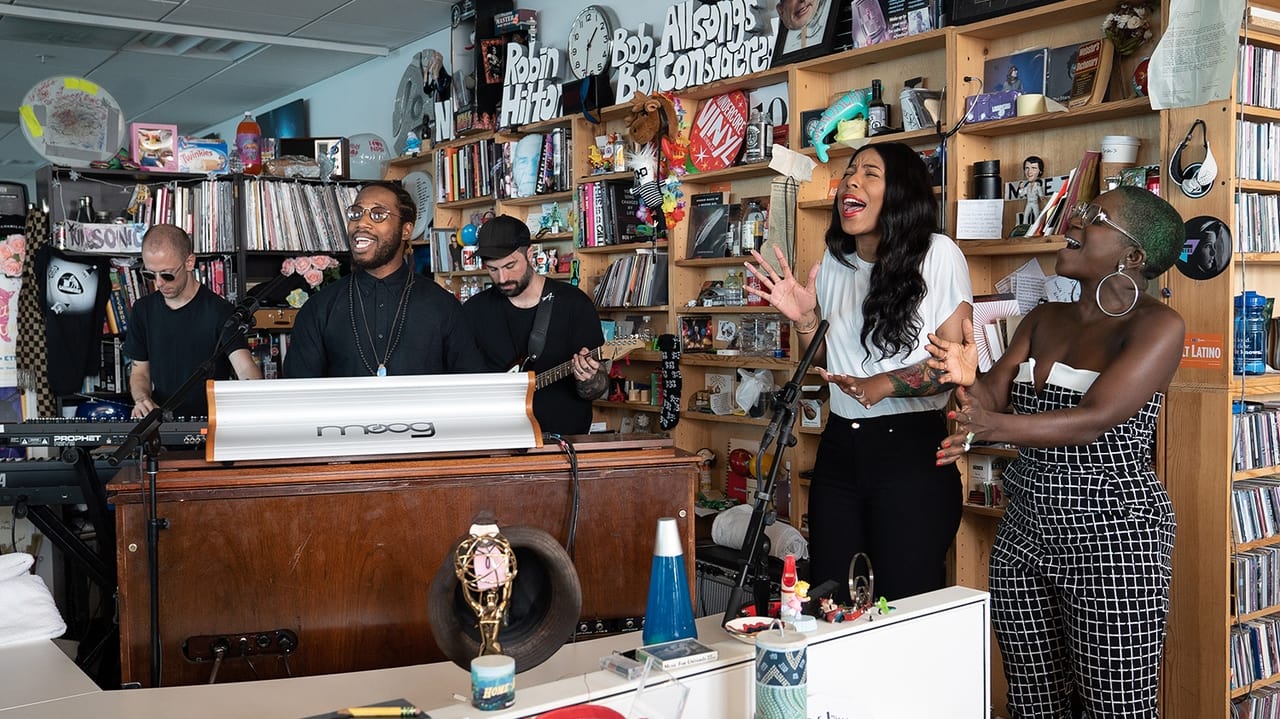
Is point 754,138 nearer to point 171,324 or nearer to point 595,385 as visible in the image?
point 595,385

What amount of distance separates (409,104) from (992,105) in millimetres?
4596

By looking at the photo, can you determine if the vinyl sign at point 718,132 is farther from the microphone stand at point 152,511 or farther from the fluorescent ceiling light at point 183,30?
the fluorescent ceiling light at point 183,30

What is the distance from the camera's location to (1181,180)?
2.89 metres

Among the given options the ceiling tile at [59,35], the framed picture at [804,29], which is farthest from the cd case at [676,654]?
the ceiling tile at [59,35]

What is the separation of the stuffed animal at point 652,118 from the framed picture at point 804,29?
0.60 m

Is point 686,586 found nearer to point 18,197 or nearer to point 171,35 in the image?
point 18,197

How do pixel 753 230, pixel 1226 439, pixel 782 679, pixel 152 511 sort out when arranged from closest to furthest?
pixel 782 679 → pixel 152 511 → pixel 1226 439 → pixel 753 230

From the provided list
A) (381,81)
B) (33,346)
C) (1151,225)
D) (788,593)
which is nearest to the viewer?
(788,593)

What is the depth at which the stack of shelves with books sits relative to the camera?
2.83m

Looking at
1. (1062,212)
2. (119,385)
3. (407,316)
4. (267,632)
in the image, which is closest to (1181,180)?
(1062,212)

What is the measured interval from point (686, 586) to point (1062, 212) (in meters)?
2.19

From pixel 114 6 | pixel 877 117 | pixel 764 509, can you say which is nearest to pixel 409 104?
pixel 114 6

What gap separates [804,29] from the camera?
4.12 metres

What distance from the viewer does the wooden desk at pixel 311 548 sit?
78.5 inches
